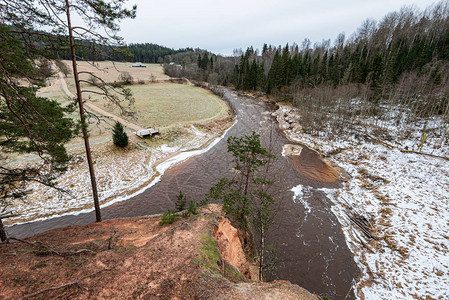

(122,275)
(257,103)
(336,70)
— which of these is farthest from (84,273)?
(336,70)

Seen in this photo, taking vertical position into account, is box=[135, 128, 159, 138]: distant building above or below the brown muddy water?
above

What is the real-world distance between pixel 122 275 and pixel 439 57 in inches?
2447

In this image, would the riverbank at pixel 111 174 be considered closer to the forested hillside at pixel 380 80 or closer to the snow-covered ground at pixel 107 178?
the snow-covered ground at pixel 107 178

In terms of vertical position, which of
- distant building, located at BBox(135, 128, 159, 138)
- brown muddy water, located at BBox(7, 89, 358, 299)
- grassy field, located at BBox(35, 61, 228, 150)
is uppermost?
grassy field, located at BBox(35, 61, 228, 150)

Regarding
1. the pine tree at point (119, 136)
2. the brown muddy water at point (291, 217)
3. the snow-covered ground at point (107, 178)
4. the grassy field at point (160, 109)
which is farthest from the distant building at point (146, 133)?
the brown muddy water at point (291, 217)

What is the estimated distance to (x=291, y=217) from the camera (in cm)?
1441

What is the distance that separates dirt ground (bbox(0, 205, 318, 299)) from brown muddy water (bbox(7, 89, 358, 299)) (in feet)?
16.5

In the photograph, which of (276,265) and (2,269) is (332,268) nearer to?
(276,265)

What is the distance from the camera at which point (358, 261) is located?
1120cm

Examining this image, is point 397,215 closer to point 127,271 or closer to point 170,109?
point 127,271

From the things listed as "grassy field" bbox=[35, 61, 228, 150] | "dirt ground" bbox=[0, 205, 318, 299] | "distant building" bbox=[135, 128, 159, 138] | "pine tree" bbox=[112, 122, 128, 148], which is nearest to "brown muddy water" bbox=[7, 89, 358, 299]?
"dirt ground" bbox=[0, 205, 318, 299]

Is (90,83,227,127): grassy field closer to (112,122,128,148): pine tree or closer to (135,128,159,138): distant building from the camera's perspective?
(135,128,159,138): distant building

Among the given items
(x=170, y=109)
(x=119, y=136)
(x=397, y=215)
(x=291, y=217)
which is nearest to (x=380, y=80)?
(x=397, y=215)

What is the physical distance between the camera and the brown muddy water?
10523mm
